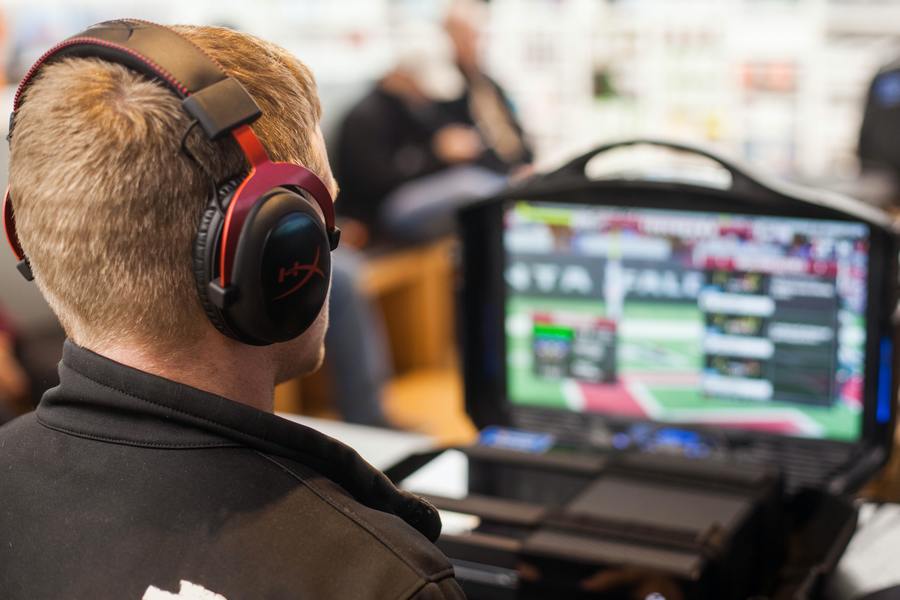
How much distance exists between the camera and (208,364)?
34.5 inches

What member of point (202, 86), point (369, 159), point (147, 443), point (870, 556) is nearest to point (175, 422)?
point (147, 443)

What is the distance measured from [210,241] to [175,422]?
139 millimetres

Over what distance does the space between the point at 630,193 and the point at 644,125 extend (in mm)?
4334

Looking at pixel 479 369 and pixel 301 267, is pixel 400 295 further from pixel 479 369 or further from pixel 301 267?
pixel 301 267

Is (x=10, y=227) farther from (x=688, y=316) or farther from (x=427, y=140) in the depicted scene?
(x=427, y=140)

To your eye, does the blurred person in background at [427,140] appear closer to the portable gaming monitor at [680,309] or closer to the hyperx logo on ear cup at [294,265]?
the portable gaming monitor at [680,309]

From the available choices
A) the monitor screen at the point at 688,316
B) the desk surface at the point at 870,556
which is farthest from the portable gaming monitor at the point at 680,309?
the desk surface at the point at 870,556

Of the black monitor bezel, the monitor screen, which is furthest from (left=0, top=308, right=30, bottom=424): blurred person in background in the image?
the monitor screen

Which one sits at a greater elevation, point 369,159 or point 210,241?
point 210,241

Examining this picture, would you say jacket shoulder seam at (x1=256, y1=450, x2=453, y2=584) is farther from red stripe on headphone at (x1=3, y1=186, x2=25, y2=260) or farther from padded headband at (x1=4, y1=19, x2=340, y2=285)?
red stripe on headphone at (x1=3, y1=186, x2=25, y2=260)

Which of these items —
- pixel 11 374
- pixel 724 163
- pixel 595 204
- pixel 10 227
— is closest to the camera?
pixel 10 227

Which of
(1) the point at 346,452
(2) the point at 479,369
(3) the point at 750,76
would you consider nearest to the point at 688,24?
(3) the point at 750,76

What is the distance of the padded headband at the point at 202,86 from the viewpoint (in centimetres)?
79

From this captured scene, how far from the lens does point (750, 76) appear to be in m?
5.45
